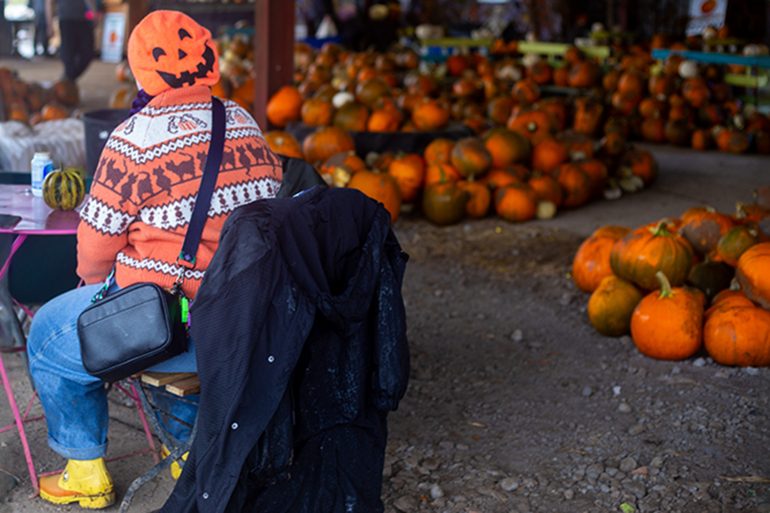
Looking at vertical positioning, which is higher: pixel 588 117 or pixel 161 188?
pixel 161 188

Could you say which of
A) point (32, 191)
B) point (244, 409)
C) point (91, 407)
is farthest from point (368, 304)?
point (32, 191)

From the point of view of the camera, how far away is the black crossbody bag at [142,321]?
2.86 m

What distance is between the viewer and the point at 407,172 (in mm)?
7406

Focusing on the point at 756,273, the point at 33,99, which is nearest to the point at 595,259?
the point at 756,273

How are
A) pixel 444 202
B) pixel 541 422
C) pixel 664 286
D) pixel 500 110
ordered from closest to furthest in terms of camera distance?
pixel 541 422 < pixel 664 286 < pixel 444 202 < pixel 500 110

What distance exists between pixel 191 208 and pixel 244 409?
680 mm

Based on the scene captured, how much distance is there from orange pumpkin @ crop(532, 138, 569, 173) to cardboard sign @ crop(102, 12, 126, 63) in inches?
493

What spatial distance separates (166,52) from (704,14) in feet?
42.0

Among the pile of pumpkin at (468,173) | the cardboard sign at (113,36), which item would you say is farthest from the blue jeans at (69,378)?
the cardboard sign at (113,36)

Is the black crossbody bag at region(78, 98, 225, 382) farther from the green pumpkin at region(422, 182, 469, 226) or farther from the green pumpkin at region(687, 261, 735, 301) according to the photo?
the green pumpkin at region(422, 182, 469, 226)

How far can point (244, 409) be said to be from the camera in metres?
2.64

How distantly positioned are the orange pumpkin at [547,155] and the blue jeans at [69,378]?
5.13 metres

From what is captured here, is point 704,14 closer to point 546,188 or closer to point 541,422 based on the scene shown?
point 546,188

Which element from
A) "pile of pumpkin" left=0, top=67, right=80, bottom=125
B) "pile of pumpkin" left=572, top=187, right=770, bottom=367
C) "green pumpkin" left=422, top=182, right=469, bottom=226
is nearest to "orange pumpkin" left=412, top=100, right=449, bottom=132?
"green pumpkin" left=422, top=182, right=469, bottom=226
